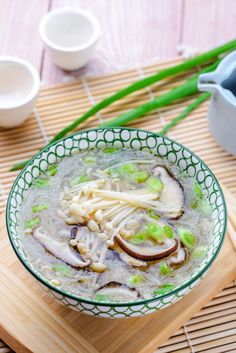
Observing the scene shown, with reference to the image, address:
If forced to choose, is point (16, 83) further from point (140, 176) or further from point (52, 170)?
point (140, 176)

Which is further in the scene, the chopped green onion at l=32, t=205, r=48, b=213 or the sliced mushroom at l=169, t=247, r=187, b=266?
the chopped green onion at l=32, t=205, r=48, b=213

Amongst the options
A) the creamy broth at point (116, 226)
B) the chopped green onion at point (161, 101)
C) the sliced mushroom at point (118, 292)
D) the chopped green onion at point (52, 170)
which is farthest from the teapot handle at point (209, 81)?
the sliced mushroom at point (118, 292)

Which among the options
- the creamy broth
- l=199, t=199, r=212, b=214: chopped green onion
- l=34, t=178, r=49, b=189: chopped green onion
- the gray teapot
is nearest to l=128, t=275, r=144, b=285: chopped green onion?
the creamy broth

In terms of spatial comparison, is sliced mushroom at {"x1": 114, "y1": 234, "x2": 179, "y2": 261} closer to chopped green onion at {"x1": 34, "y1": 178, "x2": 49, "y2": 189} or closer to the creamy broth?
the creamy broth

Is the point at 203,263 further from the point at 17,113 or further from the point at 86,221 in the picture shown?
the point at 17,113

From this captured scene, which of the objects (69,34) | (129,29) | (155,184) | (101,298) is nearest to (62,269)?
(101,298)

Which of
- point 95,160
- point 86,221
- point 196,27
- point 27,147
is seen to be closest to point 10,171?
point 27,147
